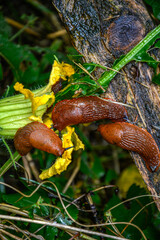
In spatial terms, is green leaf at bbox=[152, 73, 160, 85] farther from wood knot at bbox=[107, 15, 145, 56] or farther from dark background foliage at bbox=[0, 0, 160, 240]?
dark background foliage at bbox=[0, 0, 160, 240]

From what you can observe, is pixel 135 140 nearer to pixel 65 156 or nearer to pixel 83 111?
pixel 83 111

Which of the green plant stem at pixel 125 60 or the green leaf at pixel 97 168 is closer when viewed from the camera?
the green plant stem at pixel 125 60

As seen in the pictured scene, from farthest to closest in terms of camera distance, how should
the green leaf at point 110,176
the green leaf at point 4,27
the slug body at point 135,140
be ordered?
the green leaf at point 110,176
the green leaf at point 4,27
the slug body at point 135,140

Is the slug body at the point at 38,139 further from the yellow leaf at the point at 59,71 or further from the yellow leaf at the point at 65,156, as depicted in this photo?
the yellow leaf at the point at 59,71

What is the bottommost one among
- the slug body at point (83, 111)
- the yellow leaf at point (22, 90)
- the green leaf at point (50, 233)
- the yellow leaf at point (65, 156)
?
the green leaf at point (50, 233)

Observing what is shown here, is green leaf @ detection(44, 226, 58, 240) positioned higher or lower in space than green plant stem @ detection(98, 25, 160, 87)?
lower

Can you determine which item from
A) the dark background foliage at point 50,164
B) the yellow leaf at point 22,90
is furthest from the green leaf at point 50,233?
the yellow leaf at point 22,90

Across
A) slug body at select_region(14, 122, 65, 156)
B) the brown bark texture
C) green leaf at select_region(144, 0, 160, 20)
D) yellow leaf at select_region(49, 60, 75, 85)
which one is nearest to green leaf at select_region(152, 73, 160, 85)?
the brown bark texture
